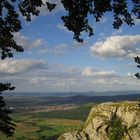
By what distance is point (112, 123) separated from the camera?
279 ft

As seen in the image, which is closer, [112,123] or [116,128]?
[116,128]

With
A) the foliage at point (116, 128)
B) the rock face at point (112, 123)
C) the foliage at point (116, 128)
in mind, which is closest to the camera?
the foliage at point (116, 128)

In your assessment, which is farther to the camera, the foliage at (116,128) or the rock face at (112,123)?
the rock face at (112,123)

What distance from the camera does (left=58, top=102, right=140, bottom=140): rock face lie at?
8112cm

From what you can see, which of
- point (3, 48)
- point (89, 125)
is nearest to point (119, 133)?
point (89, 125)

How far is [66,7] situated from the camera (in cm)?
1352

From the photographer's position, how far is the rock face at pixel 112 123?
266ft

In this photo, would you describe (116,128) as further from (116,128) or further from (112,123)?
(112,123)

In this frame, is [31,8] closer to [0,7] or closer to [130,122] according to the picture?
[0,7]

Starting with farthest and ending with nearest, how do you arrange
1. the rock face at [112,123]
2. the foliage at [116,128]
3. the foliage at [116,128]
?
the rock face at [112,123]
the foliage at [116,128]
the foliage at [116,128]

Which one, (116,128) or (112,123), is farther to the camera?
(112,123)

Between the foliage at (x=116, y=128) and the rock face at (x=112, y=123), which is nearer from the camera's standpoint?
the foliage at (x=116, y=128)

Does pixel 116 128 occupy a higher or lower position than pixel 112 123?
lower

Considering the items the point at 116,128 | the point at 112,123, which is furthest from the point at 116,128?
the point at 112,123
